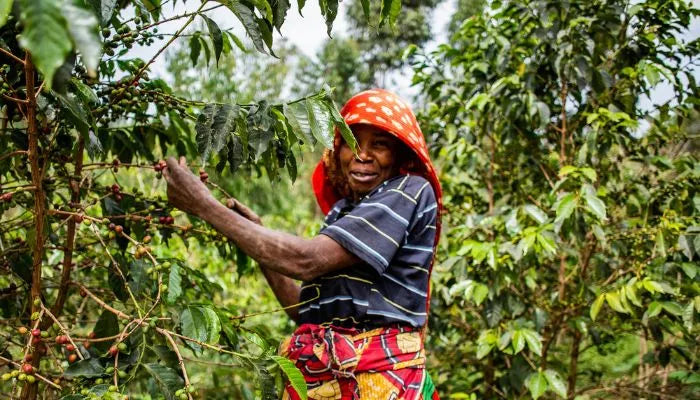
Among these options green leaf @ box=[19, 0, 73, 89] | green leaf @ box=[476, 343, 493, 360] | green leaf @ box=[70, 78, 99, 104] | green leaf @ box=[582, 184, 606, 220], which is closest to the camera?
green leaf @ box=[19, 0, 73, 89]

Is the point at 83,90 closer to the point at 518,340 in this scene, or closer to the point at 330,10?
the point at 330,10

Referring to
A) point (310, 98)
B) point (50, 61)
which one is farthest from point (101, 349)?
point (50, 61)

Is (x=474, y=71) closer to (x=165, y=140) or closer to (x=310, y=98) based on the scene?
(x=165, y=140)

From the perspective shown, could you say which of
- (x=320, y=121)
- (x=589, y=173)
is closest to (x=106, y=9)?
(x=320, y=121)

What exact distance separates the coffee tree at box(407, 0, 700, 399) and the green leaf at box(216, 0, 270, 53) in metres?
1.41

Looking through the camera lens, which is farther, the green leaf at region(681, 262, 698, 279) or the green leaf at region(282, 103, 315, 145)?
the green leaf at region(681, 262, 698, 279)

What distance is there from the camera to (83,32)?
483 millimetres

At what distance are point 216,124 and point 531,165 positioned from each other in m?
2.00

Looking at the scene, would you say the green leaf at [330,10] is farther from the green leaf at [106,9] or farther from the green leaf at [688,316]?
the green leaf at [688,316]

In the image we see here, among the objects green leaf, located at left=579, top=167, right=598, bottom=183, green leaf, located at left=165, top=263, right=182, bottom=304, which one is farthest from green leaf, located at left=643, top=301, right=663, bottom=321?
green leaf, located at left=165, top=263, right=182, bottom=304

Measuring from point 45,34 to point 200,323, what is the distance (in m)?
0.84

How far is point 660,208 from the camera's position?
258 centimetres

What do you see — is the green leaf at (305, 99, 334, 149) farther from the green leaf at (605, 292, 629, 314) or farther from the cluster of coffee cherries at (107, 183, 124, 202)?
the green leaf at (605, 292, 629, 314)

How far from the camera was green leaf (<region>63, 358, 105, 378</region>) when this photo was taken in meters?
1.12
